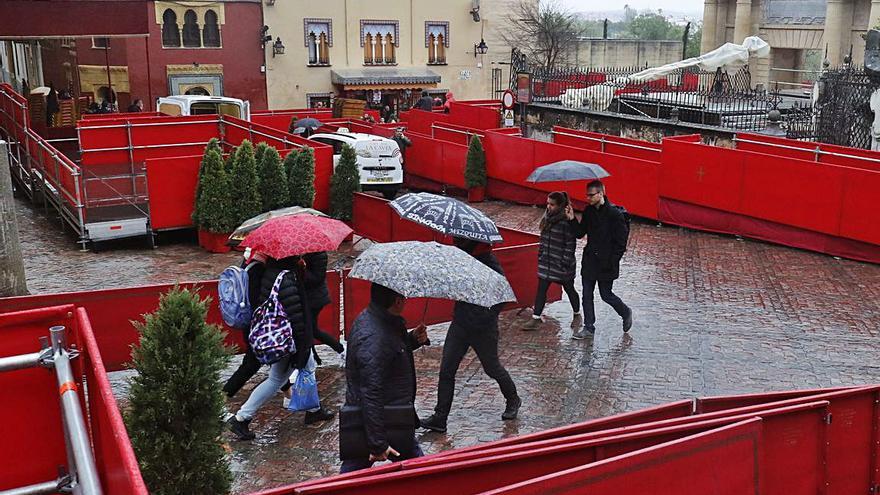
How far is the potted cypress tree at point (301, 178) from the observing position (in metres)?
15.1

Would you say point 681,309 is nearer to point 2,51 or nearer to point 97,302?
point 97,302

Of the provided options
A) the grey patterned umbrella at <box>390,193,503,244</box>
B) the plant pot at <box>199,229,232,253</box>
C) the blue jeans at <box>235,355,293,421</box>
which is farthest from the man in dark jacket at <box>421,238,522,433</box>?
the plant pot at <box>199,229,232,253</box>

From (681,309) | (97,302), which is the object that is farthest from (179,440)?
(681,309)

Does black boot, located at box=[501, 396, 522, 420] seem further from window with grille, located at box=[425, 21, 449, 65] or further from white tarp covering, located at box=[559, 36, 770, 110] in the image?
window with grille, located at box=[425, 21, 449, 65]

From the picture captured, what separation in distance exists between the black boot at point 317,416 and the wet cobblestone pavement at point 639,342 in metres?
0.07

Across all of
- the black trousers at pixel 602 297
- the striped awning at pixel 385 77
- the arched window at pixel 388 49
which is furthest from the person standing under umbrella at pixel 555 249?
the arched window at pixel 388 49

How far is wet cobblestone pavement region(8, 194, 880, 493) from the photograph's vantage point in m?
7.96

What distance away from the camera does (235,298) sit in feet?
23.8

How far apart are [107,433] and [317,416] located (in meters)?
4.52

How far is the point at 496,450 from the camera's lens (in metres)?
4.72

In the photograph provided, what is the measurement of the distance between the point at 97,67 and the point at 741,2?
92.7 ft

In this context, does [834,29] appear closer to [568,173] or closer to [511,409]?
[568,173]

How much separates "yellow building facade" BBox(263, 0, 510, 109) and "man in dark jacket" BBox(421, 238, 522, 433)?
31058 millimetres

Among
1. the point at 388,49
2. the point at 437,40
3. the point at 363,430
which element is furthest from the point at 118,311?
the point at 437,40
